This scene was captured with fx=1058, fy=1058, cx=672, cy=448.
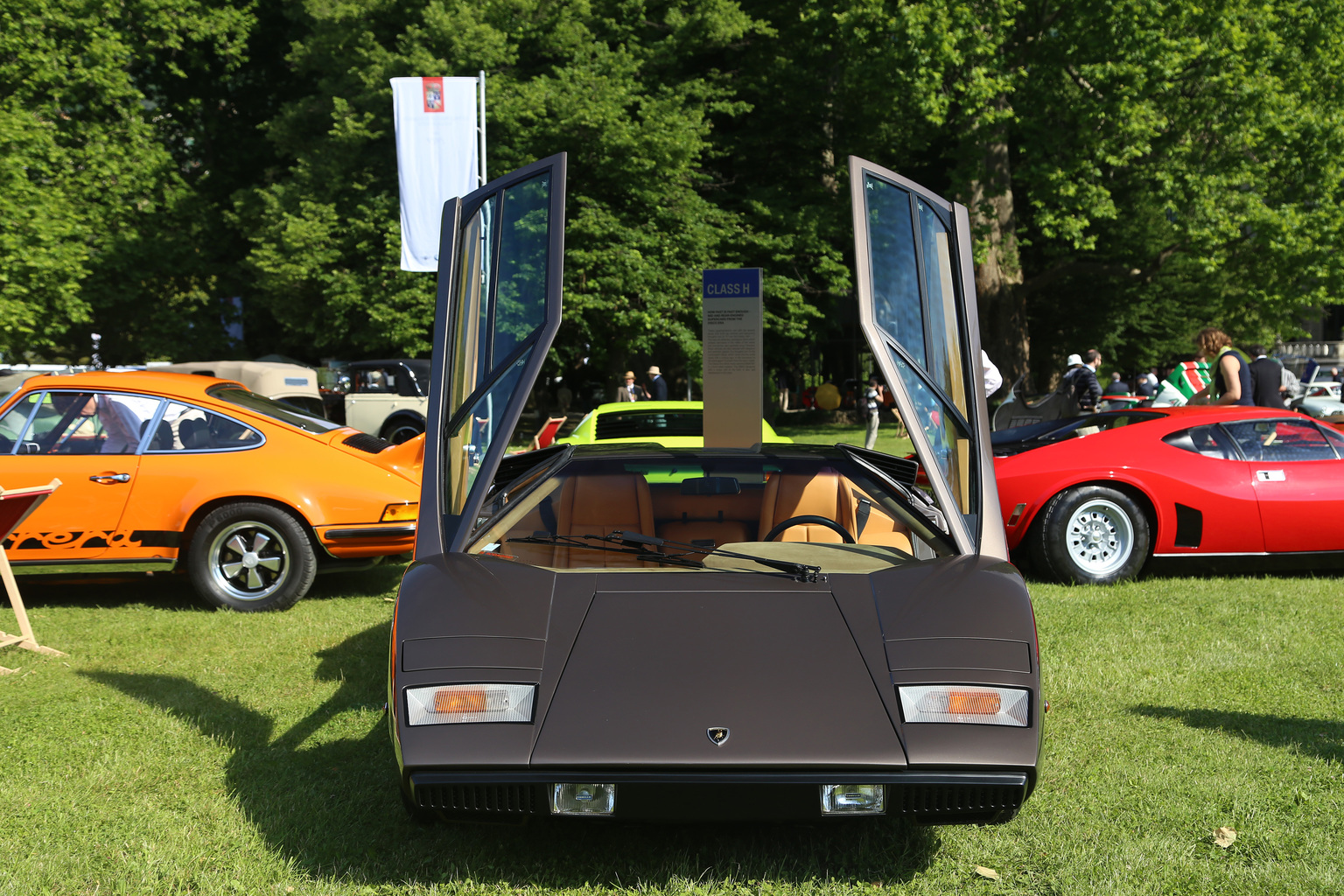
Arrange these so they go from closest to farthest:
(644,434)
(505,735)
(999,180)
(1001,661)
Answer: (505,735) < (1001,661) < (644,434) < (999,180)

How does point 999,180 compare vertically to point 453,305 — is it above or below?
above

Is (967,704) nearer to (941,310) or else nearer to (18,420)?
(941,310)

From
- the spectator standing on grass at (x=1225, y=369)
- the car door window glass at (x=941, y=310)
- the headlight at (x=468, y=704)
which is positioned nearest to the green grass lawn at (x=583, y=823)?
the headlight at (x=468, y=704)

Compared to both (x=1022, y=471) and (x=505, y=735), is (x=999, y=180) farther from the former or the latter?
(x=505, y=735)

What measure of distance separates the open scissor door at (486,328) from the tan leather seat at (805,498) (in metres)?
1.04

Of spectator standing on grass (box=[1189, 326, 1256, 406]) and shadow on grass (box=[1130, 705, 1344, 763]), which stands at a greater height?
spectator standing on grass (box=[1189, 326, 1256, 406])

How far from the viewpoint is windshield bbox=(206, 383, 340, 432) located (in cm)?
693

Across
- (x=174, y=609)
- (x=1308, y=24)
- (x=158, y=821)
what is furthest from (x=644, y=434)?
(x=1308, y=24)

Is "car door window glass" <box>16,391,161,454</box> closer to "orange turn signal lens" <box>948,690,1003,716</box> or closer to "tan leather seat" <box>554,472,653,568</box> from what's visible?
"tan leather seat" <box>554,472,653,568</box>

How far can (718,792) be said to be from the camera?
102 inches

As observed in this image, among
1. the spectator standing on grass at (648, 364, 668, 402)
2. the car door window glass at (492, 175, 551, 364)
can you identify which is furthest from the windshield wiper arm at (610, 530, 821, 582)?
the spectator standing on grass at (648, 364, 668, 402)

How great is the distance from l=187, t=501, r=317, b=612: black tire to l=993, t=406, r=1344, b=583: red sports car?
449 cm

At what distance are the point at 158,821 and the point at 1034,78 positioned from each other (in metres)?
21.7

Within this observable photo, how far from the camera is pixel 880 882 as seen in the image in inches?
116
